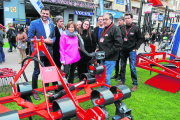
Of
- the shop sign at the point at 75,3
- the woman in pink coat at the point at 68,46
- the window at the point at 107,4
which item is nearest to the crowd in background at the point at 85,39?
the woman in pink coat at the point at 68,46

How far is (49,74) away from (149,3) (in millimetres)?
9990

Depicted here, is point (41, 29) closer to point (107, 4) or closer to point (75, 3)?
point (75, 3)

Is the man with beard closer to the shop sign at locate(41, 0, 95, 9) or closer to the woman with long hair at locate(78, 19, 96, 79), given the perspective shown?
the woman with long hair at locate(78, 19, 96, 79)

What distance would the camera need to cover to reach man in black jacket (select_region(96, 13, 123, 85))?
342 centimetres

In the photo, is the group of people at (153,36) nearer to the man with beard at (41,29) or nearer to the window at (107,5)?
the window at (107,5)

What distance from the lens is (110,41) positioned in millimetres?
3541

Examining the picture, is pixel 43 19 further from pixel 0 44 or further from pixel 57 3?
pixel 57 3

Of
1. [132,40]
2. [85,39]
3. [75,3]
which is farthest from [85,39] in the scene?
[75,3]

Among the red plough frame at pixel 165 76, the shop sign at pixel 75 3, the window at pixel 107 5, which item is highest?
the window at pixel 107 5

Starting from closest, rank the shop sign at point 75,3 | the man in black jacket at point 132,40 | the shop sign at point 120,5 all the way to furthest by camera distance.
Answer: the man in black jacket at point 132,40
the shop sign at point 75,3
the shop sign at point 120,5

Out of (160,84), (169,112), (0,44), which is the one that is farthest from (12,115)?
(0,44)

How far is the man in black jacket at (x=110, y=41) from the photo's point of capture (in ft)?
11.2

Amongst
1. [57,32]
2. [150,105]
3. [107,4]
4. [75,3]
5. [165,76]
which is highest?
[107,4]

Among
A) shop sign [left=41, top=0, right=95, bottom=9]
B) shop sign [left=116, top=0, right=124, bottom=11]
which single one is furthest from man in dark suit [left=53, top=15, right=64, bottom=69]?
shop sign [left=116, top=0, right=124, bottom=11]
